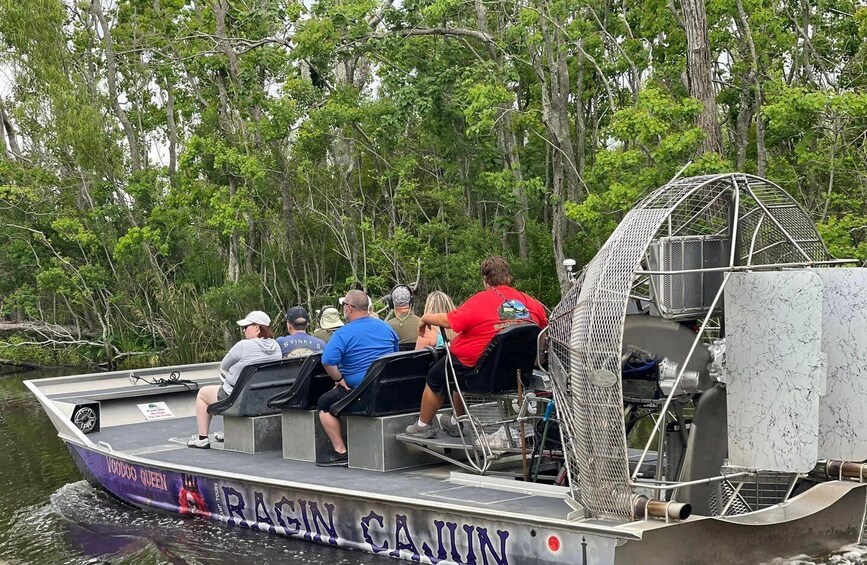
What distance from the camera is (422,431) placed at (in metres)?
8.03

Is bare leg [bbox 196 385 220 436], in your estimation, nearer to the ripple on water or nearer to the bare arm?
the ripple on water

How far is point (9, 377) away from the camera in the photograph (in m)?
25.4

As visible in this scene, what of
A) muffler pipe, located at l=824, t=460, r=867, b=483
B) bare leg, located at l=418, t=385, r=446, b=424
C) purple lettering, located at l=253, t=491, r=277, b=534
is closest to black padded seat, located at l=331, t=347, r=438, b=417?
bare leg, located at l=418, t=385, r=446, b=424

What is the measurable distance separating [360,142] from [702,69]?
8525 millimetres

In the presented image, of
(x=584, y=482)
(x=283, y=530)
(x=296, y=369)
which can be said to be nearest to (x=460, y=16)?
(x=296, y=369)

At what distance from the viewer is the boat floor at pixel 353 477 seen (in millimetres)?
6800

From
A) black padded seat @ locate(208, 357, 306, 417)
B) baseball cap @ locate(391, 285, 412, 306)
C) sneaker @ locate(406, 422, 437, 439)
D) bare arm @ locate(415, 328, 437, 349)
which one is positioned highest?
baseball cap @ locate(391, 285, 412, 306)

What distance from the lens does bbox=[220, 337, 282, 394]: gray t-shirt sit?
9.45 meters

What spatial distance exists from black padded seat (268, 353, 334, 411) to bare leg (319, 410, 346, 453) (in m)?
0.24

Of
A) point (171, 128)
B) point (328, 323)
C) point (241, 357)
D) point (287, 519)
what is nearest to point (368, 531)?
point (287, 519)

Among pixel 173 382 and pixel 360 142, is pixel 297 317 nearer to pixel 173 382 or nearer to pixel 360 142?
pixel 173 382

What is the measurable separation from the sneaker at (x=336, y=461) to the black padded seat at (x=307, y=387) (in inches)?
17.3

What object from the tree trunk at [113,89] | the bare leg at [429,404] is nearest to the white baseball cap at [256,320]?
the bare leg at [429,404]

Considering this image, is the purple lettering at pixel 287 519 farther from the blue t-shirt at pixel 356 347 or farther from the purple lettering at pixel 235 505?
the blue t-shirt at pixel 356 347
